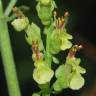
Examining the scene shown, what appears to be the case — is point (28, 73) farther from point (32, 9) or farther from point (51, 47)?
point (51, 47)

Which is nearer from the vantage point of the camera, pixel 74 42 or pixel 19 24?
pixel 19 24

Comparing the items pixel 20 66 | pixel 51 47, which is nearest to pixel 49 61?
pixel 51 47

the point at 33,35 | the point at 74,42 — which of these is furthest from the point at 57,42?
the point at 74,42

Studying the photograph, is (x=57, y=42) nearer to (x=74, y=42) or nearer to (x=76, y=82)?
(x=76, y=82)

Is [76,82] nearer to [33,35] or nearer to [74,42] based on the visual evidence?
[33,35]

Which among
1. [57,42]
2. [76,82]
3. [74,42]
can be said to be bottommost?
[74,42]

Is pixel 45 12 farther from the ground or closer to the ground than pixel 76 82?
farther from the ground

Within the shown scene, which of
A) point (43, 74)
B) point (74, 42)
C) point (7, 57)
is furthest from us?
point (74, 42)

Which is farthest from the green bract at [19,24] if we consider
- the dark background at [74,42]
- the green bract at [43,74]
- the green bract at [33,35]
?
the dark background at [74,42]

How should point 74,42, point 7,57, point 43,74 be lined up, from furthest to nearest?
point 74,42
point 7,57
point 43,74
